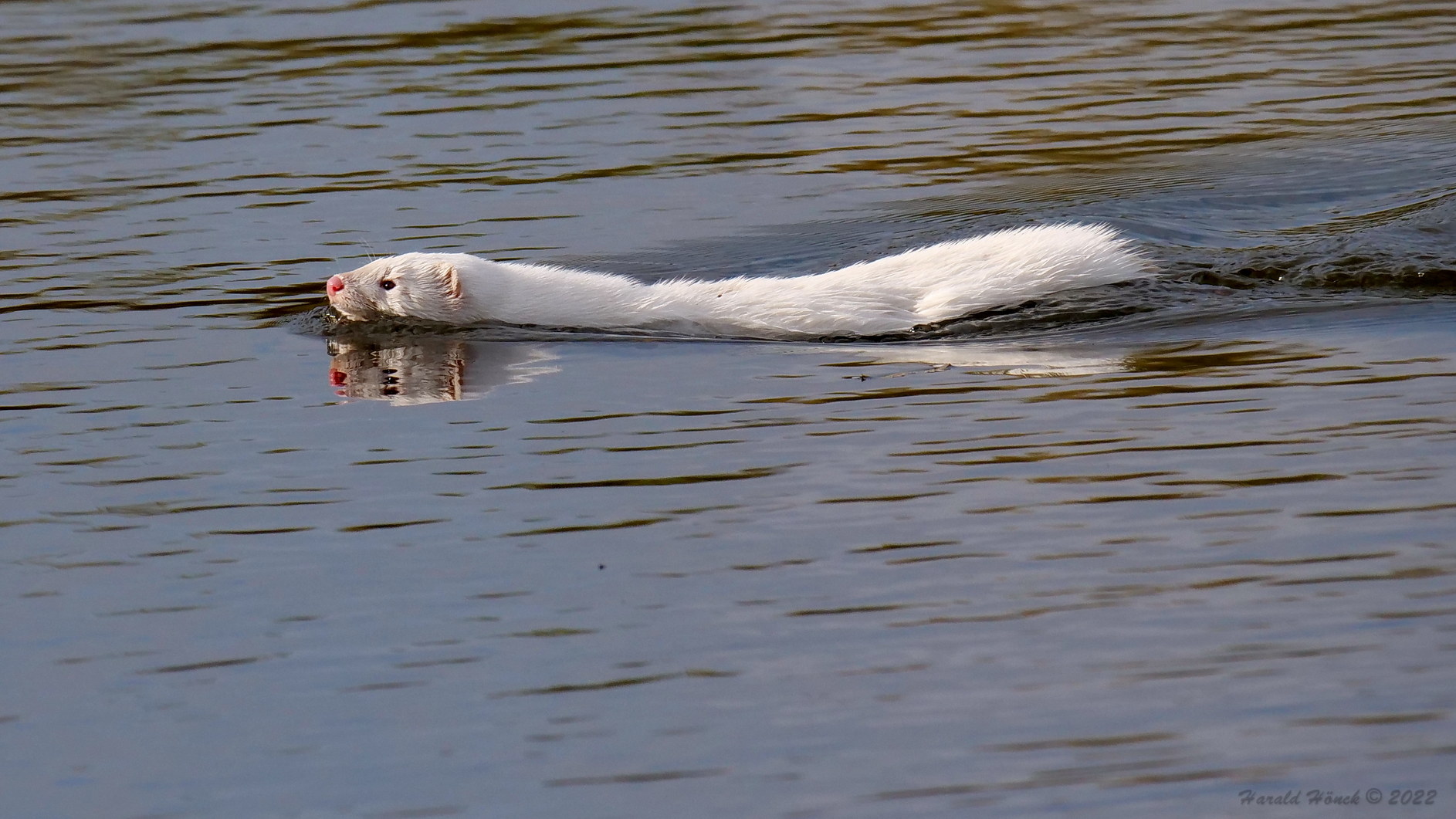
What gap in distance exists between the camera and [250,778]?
5305 millimetres

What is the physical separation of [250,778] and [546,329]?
538 cm

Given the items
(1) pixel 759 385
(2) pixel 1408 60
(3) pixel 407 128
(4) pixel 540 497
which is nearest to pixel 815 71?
(3) pixel 407 128

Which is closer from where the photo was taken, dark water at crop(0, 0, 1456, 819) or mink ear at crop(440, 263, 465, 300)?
dark water at crop(0, 0, 1456, 819)

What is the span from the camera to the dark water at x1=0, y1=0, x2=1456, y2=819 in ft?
17.3

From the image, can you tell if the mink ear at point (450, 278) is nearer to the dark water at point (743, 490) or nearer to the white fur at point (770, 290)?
the white fur at point (770, 290)

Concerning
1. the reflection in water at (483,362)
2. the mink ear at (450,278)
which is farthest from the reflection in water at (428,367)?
the mink ear at (450,278)

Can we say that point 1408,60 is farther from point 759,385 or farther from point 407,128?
point 759,385

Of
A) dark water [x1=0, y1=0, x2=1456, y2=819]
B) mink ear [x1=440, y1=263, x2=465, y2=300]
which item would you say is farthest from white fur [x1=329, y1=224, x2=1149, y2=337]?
dark water [x1=0, y1=0, x2=1456, y2=819]

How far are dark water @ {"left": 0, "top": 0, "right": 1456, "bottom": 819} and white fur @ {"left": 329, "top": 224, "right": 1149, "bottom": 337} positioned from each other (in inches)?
6.2

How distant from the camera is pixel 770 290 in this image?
10.2 metres

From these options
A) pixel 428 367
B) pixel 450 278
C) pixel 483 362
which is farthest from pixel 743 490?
pixel 450 278

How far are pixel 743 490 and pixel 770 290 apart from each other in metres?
2.97

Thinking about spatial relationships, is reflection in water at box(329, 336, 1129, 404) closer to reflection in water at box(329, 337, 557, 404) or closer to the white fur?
reflection in water at box(329, 337, 557, 404)

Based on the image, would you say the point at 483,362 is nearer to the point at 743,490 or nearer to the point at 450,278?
the point at 450,278
